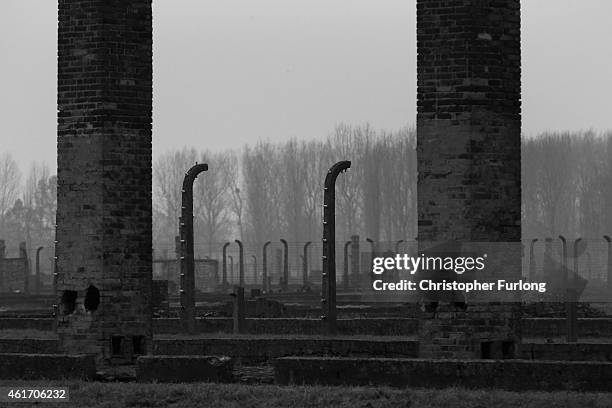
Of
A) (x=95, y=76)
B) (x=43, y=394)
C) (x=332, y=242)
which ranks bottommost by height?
(x=43, y=394)

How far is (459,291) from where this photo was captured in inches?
664

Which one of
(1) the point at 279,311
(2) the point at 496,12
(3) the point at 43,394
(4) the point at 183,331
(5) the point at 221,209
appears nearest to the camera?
(3) the point at 43,394

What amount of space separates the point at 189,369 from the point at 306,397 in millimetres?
2166

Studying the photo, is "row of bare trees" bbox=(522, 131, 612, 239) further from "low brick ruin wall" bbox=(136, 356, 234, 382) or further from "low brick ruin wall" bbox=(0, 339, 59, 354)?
"low brick ruin wall" bbox=(136, 356, 234, 382)

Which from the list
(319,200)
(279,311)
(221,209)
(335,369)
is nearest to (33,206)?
(221,209)

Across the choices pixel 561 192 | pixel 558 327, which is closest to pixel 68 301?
pixel 558 327

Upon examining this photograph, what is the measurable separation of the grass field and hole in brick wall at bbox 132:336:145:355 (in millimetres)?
2808

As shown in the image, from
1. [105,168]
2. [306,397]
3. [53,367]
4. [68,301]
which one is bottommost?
[306,397]

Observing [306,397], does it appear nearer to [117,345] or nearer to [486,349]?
[486,349]

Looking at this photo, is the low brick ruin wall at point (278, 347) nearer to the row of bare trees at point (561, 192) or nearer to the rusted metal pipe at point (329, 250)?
the rusted metal pipe at point (329, 250)

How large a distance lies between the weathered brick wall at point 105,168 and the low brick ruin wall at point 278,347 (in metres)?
1.35

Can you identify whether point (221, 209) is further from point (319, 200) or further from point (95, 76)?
point (95, 76)

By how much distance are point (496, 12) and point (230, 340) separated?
19.3 ft

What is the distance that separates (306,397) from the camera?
47.1ft
